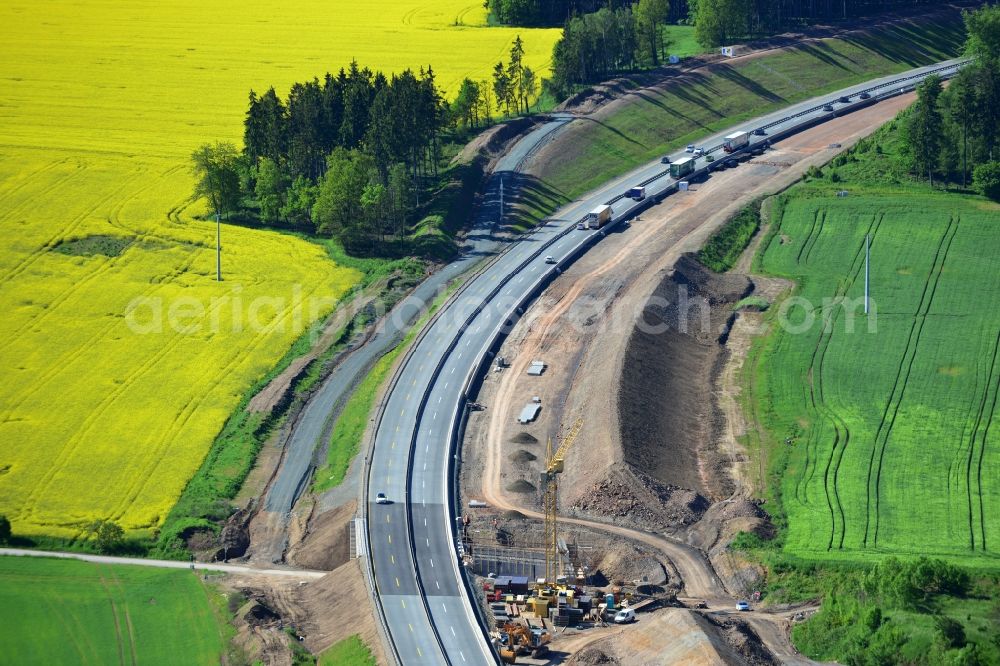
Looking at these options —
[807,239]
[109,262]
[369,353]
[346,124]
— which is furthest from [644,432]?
[346,124]

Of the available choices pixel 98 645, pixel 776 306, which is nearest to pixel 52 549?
pixel 98 645

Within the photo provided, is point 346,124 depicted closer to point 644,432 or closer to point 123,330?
point 123,330

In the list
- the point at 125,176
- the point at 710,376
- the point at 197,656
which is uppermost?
the point at 125,176

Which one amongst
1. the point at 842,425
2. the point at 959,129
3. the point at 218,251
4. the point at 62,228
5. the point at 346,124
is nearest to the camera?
the point at 842,425

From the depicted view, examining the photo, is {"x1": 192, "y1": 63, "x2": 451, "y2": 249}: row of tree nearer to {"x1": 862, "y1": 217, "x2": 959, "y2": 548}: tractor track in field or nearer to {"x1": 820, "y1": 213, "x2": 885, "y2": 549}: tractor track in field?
{"x1": 820, "y1": 213, "x2": 885, "y2": 549}: tractor track in field

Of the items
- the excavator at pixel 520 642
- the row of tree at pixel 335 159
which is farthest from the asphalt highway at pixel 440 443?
the row of tree at pixel 335 159

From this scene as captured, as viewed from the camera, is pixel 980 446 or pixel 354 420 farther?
pixel 354 420

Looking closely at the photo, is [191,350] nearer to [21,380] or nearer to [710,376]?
[21,380]
